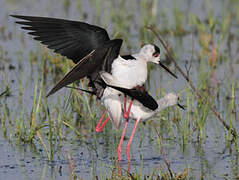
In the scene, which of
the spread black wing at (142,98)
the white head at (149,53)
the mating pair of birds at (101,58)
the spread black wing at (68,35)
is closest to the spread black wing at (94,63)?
the mating pair of birds at (101,58)

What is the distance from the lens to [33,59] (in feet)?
25.2

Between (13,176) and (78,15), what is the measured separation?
5740 millimetres

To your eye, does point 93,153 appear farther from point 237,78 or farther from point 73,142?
point 237,78

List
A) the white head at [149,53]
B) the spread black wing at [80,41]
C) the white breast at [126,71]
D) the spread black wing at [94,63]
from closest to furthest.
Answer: the spread black wing at [94,63] < the spread black wing at [80,41] < the white breast at [126,71] < the white head at [149,53]

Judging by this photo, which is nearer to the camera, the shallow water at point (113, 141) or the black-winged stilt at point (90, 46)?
the shallow water at point (113, 141)

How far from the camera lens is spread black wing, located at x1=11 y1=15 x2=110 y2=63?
5016 mm

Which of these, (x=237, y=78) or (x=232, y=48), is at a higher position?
(x=232, y=48)

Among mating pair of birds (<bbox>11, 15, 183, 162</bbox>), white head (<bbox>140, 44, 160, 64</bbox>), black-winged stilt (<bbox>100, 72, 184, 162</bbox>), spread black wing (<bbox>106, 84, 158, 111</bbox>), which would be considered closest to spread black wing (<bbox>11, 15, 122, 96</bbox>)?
mating pair of birds (<bbox>11, 15, 183, 162</bbox>)

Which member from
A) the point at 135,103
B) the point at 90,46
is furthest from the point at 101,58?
the point at 135,103

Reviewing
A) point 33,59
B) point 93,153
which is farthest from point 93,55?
point 33,59

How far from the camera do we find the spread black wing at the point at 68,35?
5016 mm

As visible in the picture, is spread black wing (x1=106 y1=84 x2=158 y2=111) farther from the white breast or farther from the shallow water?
the shallow water

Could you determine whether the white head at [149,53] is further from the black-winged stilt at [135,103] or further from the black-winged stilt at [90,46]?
the black-winged stilt at [135,103]

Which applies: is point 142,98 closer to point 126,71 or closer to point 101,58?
point 126,71
